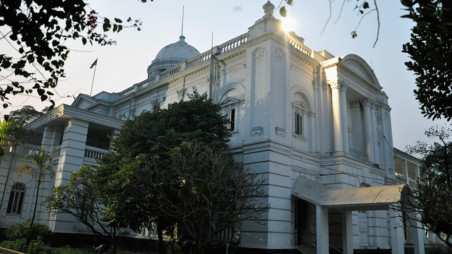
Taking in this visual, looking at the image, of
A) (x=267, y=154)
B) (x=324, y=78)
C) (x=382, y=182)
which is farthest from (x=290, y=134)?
(x=382, y=182)

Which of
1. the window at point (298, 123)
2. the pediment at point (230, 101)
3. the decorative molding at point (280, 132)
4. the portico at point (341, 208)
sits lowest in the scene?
the portico at point (341, 208)

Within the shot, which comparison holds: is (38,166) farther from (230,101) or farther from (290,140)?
(290,140)

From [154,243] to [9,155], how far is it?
33.3 feet

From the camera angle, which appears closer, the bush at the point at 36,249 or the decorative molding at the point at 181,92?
the bush at the point at 36,249

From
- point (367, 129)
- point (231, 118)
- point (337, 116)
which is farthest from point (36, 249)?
point (367, 129)

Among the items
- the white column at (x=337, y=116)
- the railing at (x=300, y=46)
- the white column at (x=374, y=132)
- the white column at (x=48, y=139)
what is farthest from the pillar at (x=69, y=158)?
the white column at (x=374, y=132)

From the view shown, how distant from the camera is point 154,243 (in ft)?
63.6

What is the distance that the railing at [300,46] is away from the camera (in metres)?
20.1

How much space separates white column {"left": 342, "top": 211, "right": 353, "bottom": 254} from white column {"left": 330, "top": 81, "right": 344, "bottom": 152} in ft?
12.0

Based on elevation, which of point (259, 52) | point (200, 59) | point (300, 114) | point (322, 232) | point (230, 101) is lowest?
point (322, 232)

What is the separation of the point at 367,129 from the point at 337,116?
4.07 meters

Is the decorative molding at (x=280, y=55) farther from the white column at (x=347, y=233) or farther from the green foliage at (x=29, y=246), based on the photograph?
the green foliage at (x=29, y=246)

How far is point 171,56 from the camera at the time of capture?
3362cm

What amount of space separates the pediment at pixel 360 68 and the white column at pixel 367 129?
156 centimetres
